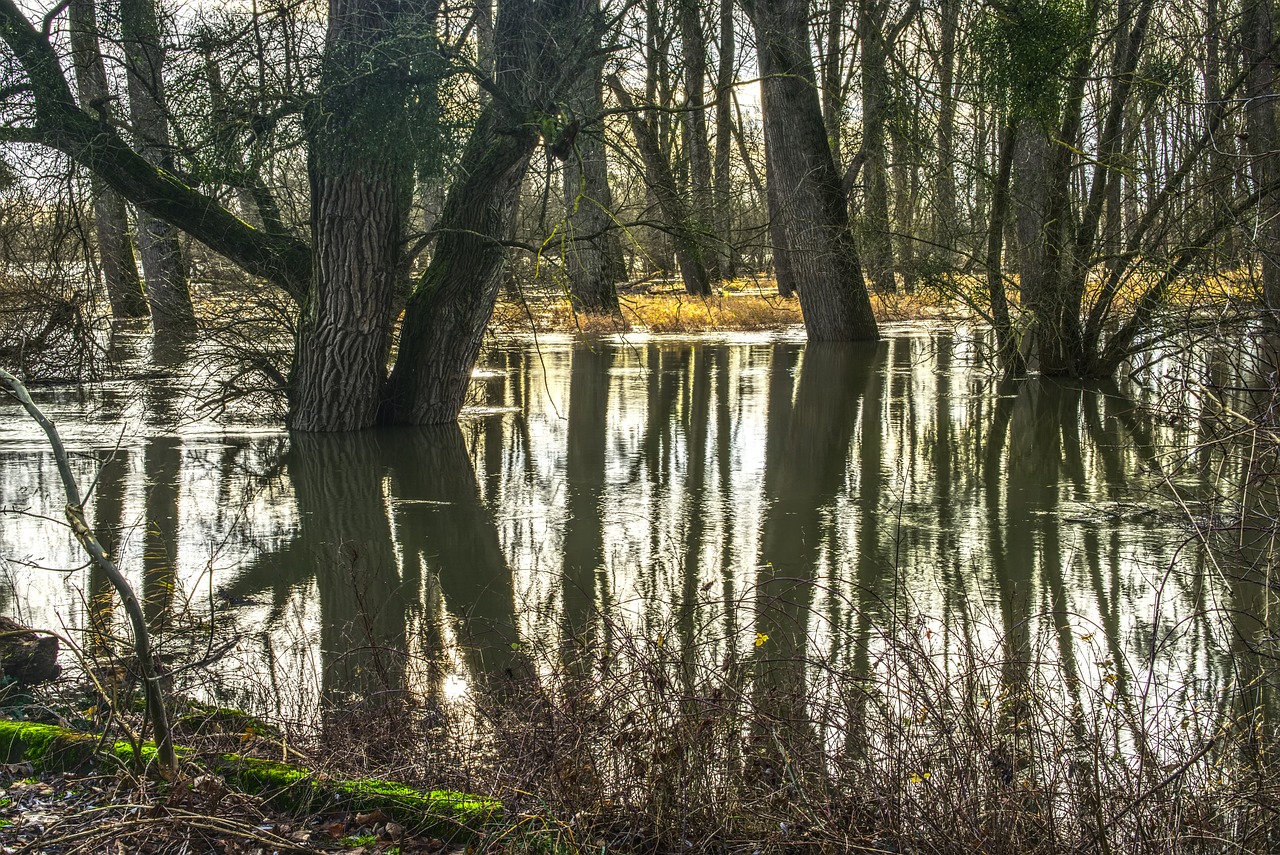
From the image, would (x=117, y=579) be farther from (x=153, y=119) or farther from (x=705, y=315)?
(x=705, y=315)

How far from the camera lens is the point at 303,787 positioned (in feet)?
13.0

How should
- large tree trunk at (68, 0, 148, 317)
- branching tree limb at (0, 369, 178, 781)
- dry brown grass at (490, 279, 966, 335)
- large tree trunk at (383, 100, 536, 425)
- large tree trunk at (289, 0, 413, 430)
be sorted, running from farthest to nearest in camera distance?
dry brown grass at (490, 279, 966, 335) < large tree trunk at (383, 100, 536, 425) < large tree trunk at (68, 0, 148, 317) < large tree trunk at (289, 0, 413, 430) < branching tree limb at (0, 369, 178, 781)

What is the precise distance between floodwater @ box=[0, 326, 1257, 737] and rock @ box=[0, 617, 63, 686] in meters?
0.43

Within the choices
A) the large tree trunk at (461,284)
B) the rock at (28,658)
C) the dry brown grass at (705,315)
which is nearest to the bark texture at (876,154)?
the large tree trunk at (461,284)

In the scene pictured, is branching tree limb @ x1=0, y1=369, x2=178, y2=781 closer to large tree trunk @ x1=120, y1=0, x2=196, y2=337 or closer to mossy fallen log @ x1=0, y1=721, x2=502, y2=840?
mossy fallen log @ x1=0, y1=721, x2=502, y2=840

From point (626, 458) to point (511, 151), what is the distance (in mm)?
3136

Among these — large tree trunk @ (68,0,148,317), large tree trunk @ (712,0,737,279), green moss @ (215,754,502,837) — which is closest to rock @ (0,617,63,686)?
green moss @ (215,754,502,837)

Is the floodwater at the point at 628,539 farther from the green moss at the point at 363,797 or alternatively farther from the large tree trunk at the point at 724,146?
the large tree trunk at the point at 724,146

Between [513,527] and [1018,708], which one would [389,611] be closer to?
[513,527]

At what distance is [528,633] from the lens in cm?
633

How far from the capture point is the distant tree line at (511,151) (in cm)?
1074

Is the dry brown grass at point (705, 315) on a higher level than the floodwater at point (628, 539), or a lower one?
higher

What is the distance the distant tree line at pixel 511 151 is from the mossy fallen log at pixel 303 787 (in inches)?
269

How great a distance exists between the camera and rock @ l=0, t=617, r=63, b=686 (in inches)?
210
